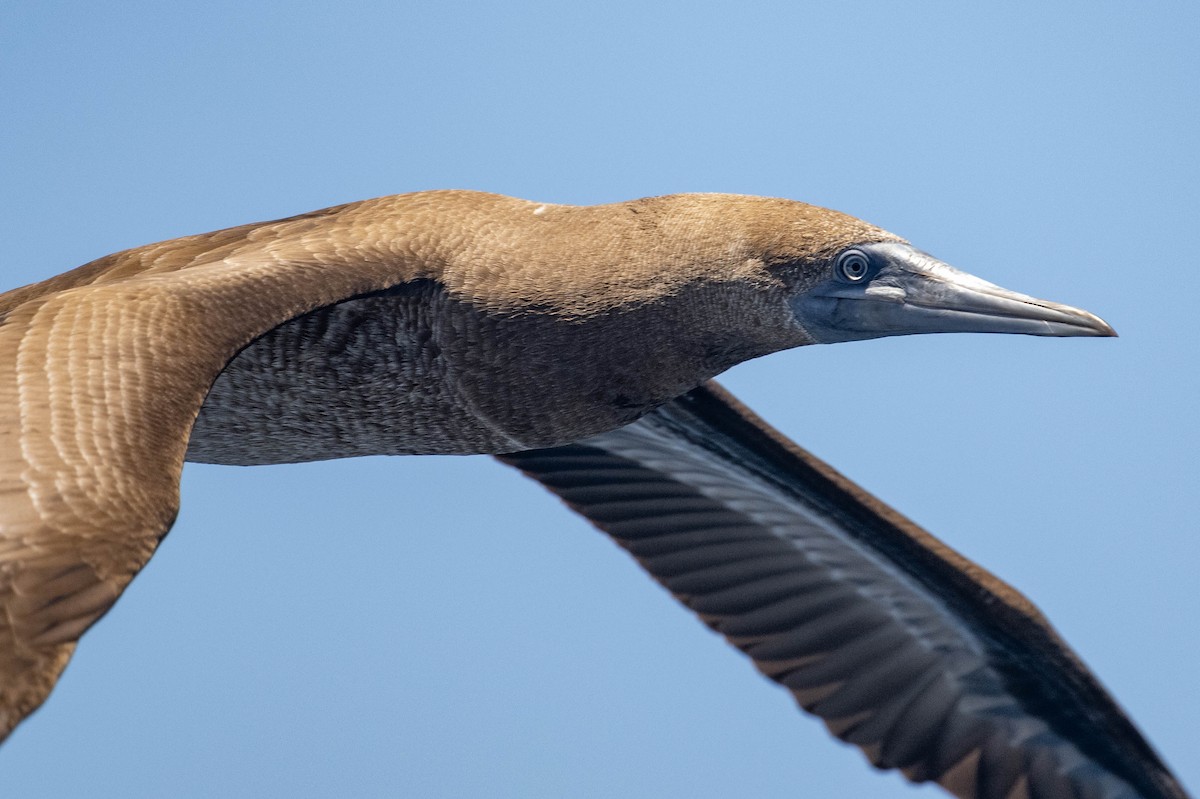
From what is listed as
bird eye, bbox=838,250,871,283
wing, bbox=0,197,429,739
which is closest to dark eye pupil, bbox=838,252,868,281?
bird eye, bbox=838,250,871,283

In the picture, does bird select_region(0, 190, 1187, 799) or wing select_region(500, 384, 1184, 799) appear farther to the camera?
wing select_region(500, 384, 1184, 799)

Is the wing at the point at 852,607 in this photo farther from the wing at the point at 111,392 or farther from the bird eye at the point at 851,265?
the wing at the point at 111,392

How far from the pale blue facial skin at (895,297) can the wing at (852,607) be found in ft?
7.93

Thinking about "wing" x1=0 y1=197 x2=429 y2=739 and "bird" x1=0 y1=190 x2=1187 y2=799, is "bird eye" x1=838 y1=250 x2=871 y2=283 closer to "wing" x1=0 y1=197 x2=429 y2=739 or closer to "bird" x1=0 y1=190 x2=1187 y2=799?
"bird" x1=0 y1=190 x2=1187 y2=799

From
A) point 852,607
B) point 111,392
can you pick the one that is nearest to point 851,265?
point 852,607

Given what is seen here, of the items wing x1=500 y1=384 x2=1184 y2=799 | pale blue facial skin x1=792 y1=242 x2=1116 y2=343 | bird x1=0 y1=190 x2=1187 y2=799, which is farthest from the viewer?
wing x1=500 y1=384 x2=1184 y2=799

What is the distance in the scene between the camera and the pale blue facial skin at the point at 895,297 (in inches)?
354

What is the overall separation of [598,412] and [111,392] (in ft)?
8.86

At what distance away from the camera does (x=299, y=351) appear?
29.9ft

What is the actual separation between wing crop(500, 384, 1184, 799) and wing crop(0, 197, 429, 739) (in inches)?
123

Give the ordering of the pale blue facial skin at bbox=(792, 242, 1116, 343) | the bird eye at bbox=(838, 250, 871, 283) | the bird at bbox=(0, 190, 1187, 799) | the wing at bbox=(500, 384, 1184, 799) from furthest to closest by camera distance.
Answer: the wing at bbox=(500, 384, 1184, 799)
the bird eye at bbox=(838, 250, 871, 283)
the pale blue facial skin at bbox=(792, 242, 1116, 343)
the bird at bbox=(0, 190, 1187, 799)

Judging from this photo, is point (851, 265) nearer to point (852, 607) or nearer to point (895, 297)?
point (895, 297)

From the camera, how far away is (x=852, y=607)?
11.6 metres

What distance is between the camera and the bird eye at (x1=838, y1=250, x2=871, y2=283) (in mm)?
9102
